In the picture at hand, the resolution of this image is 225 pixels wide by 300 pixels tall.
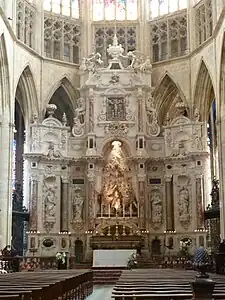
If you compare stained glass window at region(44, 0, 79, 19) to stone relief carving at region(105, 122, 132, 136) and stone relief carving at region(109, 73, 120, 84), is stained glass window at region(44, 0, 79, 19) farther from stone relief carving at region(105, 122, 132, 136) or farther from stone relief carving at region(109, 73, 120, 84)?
stone relief carving at region(105, 122, 132, 136)

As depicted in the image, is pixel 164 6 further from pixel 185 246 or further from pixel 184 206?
pixel 185 246

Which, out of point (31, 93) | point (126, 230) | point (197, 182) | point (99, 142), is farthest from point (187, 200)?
point (31, 93)

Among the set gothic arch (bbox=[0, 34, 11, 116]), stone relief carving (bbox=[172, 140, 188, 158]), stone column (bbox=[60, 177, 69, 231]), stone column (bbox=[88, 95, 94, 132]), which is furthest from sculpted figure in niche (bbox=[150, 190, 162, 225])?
gothic arch (bbox=[0, 34, 11, 116])

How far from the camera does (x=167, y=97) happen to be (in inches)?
1547

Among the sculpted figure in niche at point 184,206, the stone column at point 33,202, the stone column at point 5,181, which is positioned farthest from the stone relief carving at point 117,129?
the stone column at point 5,181

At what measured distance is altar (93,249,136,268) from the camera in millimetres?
31703

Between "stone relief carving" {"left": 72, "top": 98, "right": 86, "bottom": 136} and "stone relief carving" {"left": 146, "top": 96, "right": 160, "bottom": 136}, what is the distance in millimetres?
3899

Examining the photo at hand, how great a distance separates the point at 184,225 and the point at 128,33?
13115 millimetres

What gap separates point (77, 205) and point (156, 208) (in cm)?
462

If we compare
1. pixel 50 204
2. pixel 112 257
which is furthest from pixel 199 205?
pixel 50 204

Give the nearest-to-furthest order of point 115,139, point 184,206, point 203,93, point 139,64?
point 184,206
point 115,139
point 203,93
point 139,64

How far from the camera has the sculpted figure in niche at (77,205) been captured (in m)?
35.2

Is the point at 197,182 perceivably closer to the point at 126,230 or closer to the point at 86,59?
the point at 126,230

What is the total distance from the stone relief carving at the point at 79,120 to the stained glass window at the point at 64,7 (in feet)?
20.0
